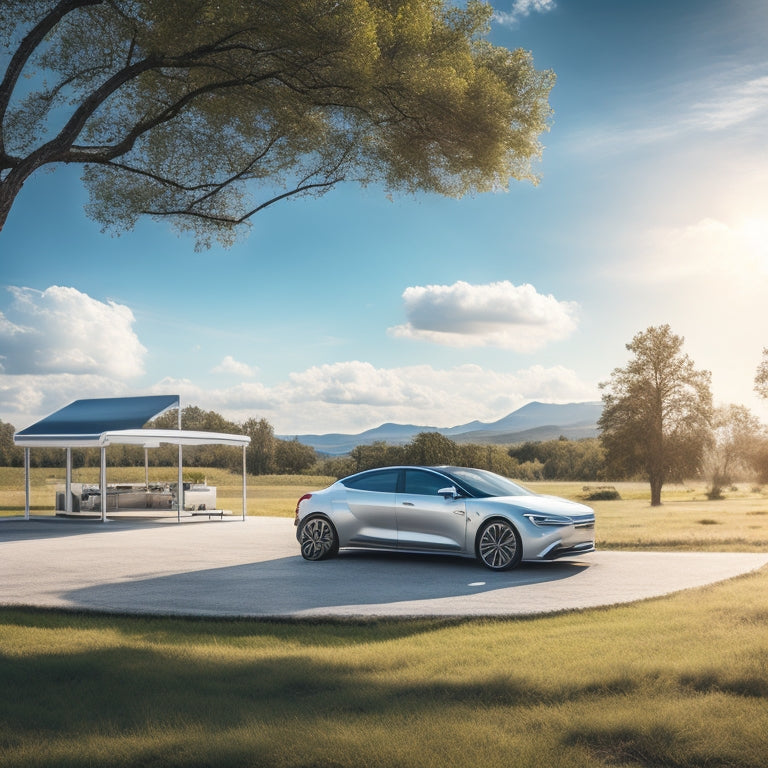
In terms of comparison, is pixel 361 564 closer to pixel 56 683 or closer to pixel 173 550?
pixel 173 550

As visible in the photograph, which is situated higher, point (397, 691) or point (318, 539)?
point (318, 539)

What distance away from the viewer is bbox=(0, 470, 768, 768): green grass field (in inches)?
189

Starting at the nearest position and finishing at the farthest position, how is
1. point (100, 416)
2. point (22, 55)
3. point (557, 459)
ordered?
point (22, 55) < point (100, 416) < point (557, 459)

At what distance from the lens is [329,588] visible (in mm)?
11469

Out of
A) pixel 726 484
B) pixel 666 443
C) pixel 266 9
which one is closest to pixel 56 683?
pixel 266 9

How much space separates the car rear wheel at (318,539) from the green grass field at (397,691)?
5252mm

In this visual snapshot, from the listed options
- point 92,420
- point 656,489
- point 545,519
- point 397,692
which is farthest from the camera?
point 656,489

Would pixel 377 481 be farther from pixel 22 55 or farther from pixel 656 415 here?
pixel 656 415

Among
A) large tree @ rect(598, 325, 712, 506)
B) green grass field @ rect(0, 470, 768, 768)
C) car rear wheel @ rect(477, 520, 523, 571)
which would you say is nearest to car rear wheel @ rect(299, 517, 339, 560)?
car rear wheel @ rect(477, 520, 523, 571)

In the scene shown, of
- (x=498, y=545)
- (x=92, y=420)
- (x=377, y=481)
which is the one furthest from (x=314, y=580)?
(x=92, y=420)

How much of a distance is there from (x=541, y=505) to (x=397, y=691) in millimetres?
7471

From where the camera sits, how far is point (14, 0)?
1361cm

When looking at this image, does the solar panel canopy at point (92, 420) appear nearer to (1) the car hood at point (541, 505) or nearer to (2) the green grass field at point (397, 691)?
(1) the car hood at point (541, 505)

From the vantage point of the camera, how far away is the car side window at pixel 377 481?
556 inches
